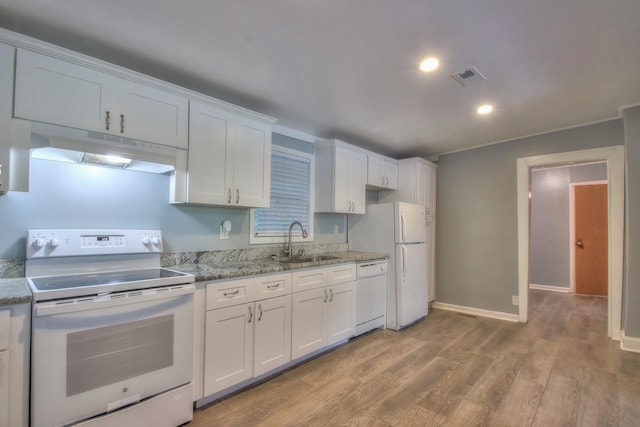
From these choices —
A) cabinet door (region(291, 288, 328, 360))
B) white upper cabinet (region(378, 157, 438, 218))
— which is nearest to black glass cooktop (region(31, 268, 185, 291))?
cabinet door (region(291, 288, 328, 360))

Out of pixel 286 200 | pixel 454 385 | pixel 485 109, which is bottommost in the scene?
pixel 454 385

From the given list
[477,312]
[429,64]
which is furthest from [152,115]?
[477,312]

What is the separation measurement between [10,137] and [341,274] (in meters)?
2.56

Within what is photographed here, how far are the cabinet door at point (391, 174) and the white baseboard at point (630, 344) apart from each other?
9.34 feet

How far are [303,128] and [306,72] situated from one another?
119 centimetres

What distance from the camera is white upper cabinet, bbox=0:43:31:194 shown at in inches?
63.7

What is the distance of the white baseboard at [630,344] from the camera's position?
2.97 metres

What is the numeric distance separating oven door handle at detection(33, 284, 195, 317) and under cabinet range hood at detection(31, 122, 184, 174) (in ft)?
2.84

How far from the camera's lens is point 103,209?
2.18m

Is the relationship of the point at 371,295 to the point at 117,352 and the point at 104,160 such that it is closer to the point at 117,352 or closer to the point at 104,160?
the point at 117,352

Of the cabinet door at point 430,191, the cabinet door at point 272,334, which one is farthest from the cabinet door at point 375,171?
the cabinet door at point 272,334

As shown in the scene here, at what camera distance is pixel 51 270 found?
193 cm

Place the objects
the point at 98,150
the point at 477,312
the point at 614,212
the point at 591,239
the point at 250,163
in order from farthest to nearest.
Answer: the point at 591,239 < the point at 477,312 < the point at 614,212 < the point at 250,163 < the point at 98,150

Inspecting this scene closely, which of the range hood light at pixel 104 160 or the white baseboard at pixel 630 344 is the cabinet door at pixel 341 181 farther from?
the white baseboard at pixel 630 344
